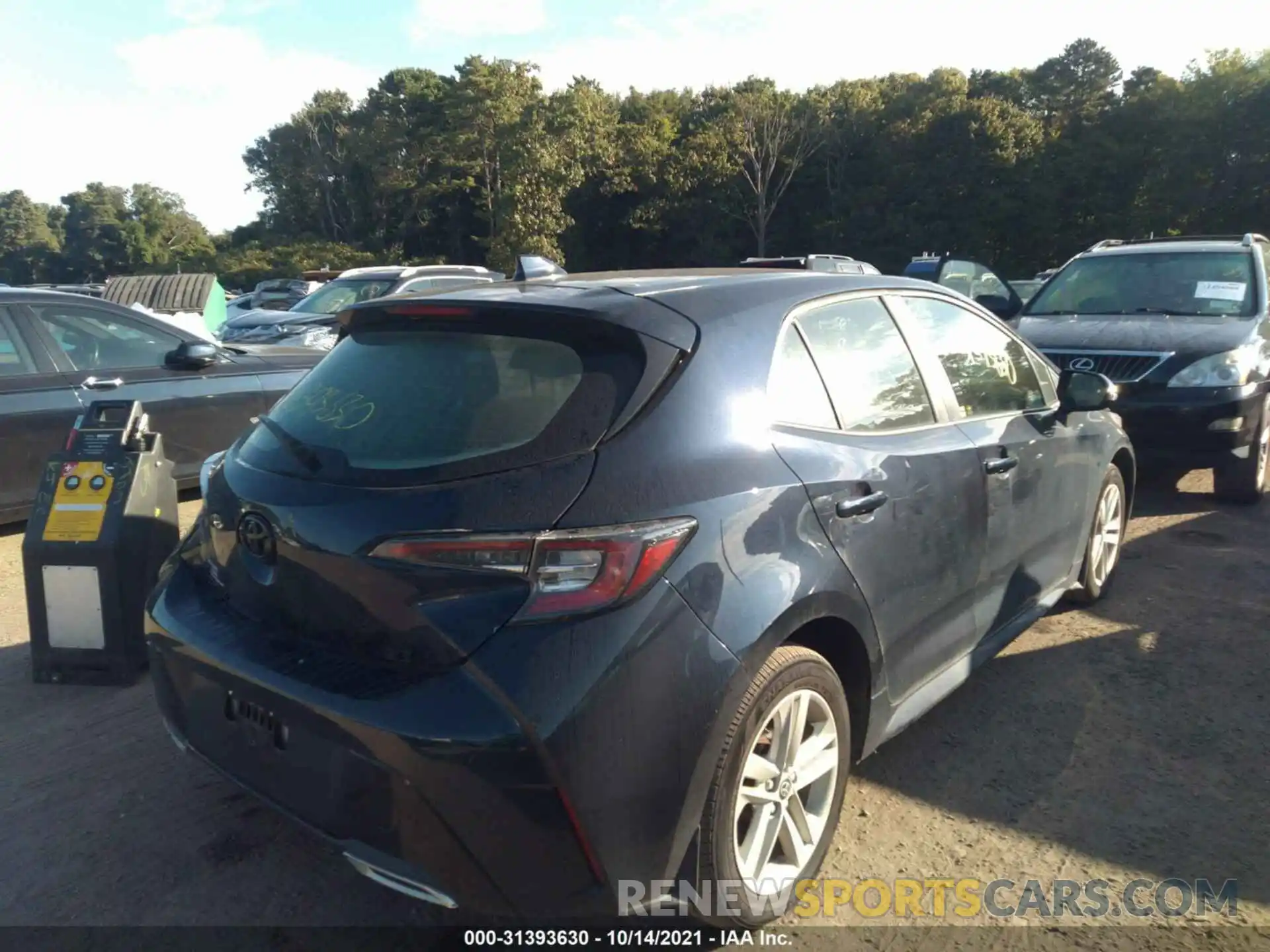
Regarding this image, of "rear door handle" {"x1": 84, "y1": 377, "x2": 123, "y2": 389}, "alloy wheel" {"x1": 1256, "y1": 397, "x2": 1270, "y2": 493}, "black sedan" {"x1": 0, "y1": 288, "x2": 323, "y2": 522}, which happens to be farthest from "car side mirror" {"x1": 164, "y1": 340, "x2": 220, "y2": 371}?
"alloy wheel" {"x1": 1256, "y1": 397, "x2": 1270, "y2": 493}

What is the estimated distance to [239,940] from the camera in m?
2.59

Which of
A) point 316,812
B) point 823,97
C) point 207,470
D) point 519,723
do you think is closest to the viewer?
point 519,723

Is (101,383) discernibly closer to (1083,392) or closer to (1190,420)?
(1083,392)

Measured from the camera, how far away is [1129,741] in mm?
3613

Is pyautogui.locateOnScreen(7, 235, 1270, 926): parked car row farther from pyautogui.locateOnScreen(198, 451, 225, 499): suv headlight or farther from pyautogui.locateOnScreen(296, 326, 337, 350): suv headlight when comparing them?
pyautogui.locateOnScreen(296, 326, 337, 350): suv headlight

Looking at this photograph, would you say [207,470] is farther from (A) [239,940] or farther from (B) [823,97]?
(B) [823,97]

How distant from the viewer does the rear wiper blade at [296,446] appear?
2.54m

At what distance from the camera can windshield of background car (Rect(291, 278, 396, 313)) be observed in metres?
12.3

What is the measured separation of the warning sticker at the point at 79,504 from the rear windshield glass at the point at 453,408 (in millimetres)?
1654

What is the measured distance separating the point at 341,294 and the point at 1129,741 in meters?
11.2

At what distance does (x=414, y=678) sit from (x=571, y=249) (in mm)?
47823

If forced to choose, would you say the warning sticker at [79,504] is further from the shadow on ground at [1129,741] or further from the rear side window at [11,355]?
the shadow on ground at [1129,741]

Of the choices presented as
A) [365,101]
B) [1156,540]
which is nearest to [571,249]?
[365,101]

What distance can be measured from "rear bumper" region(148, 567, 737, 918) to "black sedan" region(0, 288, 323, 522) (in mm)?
4746
